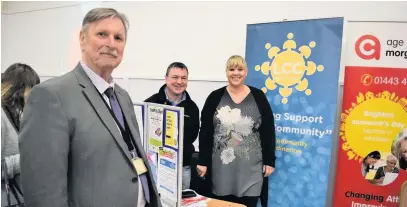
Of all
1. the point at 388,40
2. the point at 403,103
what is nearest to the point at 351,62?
the point at 388,40

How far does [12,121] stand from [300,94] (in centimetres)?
212

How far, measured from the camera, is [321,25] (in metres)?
2.51

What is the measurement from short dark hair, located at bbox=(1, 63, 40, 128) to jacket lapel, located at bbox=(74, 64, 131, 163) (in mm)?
821

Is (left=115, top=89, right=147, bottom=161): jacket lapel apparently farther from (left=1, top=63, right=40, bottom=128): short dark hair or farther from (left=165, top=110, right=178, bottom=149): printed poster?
(left=1, top=63, right=40, bottom=128): short dark hair

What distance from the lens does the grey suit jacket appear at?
0.91 metres

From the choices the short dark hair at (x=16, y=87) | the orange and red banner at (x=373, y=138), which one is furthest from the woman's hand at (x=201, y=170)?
the short dark hair at (x=16, y=87)

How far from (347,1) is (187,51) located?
6.25 ft

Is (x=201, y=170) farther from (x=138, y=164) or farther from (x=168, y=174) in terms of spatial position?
(x=138, y=164)

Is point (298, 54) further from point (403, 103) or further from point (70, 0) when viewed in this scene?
point (70, 0)

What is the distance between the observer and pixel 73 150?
0.97 metres

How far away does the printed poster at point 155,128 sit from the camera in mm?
1580

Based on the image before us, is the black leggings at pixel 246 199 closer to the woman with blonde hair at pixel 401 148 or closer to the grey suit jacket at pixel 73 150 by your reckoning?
the woman with blonde hair at pixel 401 148

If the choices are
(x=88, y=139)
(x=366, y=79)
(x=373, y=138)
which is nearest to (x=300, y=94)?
(x=366, y=79)

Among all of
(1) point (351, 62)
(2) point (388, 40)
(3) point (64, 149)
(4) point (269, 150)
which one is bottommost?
(4) point (269, 150)
